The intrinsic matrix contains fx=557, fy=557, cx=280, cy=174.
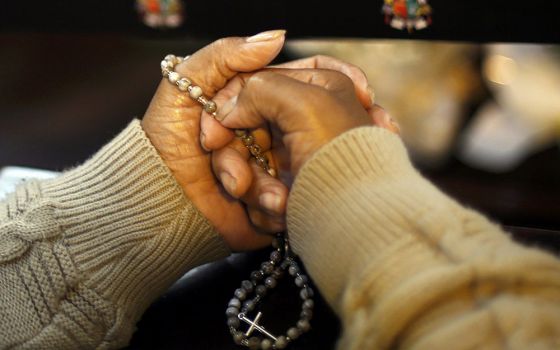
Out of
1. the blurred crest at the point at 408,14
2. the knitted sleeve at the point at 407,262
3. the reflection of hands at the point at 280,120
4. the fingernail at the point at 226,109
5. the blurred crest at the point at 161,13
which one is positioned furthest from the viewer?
the blurred crest at the point at 161,13

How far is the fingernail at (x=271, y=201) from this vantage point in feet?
2.00

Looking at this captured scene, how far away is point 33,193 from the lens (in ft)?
2.24

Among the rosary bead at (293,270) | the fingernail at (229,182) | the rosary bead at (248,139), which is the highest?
the rosary bead at (248,139)

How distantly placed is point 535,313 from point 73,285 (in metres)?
0.48

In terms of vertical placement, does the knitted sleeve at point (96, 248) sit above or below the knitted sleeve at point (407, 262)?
below

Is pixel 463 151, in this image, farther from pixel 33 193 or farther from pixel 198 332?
pixel 33 193

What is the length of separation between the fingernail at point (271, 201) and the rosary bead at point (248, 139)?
0.11m

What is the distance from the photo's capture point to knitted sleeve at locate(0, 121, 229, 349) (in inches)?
24.8

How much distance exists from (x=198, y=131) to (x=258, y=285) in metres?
0.21

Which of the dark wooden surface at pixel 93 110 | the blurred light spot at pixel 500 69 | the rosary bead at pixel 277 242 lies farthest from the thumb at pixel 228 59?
the blurred light spot at pixel 500 69

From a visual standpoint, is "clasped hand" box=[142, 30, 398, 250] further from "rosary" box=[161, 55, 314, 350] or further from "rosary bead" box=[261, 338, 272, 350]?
"rosary bead" box=[261, 338, 272, 350]

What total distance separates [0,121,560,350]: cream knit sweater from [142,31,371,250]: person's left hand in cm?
2

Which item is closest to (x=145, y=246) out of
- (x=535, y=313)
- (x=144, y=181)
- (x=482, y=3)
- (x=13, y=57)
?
→ (x=144, y=181)

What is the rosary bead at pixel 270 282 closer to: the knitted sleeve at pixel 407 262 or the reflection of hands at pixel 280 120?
the reflection of hands at pixel 280 120
